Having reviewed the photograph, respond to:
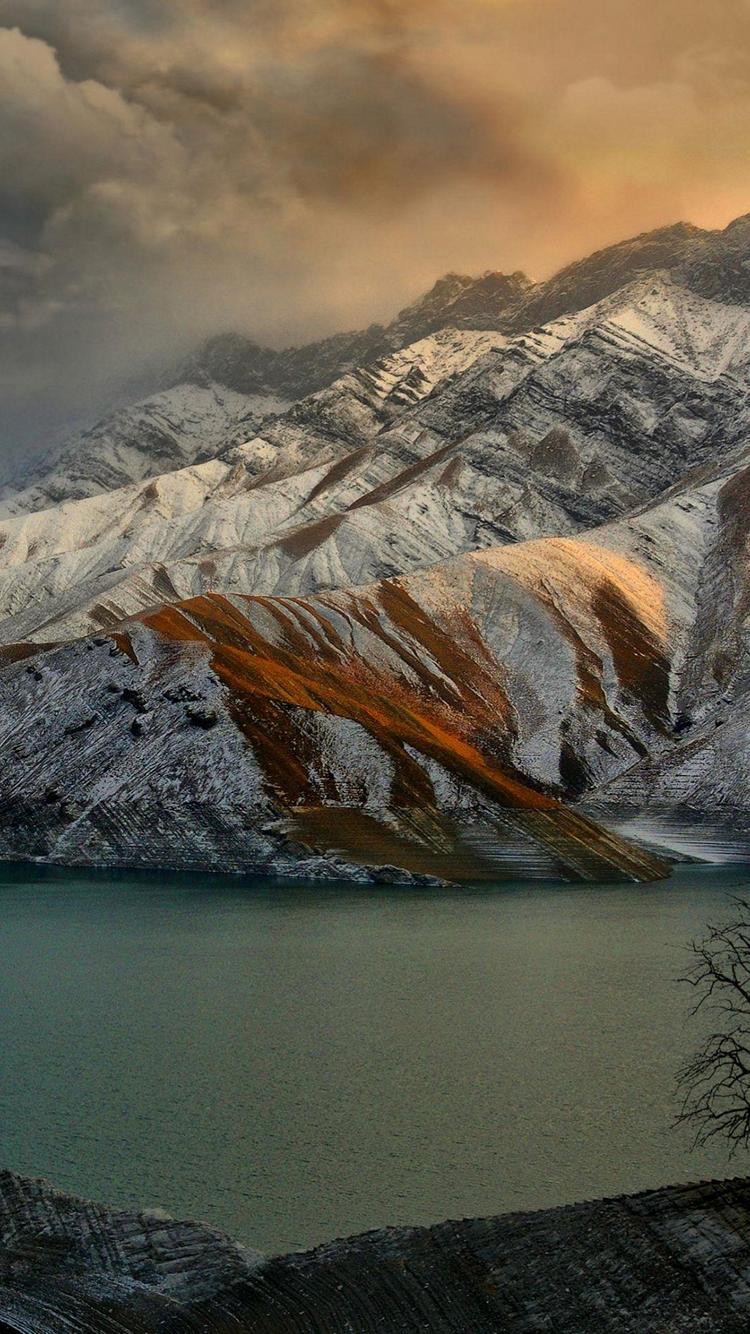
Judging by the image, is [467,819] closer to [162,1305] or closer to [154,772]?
[154,772]

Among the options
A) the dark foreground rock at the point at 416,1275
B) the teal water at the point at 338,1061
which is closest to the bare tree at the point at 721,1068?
the teal water at the point at 338,1061

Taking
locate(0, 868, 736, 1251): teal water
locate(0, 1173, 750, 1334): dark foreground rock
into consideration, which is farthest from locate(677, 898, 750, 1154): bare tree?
locate(0, 1173, 750, 1334): dark foreground rock

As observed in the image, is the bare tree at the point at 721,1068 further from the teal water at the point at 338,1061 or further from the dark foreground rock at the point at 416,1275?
the dark foreground rock at the point at 416,1275

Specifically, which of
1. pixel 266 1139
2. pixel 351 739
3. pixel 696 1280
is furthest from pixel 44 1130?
pixel 351 739

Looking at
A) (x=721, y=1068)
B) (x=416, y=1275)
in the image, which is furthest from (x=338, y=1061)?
(x=416, y=1275)

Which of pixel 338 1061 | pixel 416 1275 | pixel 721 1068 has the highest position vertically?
pixel 416 1275

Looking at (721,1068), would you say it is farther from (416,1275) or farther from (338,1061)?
(416,1275)

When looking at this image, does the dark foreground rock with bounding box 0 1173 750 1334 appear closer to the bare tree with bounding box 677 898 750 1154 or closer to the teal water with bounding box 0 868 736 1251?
the bare tree with bounding box 677 898 750 1154
